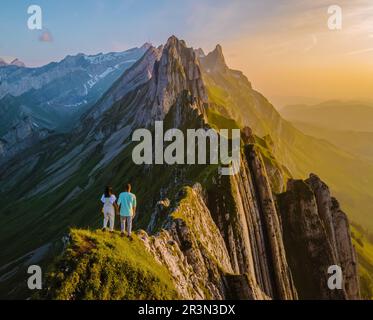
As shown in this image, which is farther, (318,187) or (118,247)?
(318,187)

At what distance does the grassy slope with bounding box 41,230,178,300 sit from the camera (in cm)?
2825

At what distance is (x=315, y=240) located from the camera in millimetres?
95938

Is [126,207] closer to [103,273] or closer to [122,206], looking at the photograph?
[122,206]

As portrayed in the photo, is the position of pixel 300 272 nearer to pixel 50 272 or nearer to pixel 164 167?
pixel 164 167

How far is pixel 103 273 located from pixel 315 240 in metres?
74.0

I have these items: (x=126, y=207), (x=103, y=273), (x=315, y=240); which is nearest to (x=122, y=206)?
(x=126, y=207)

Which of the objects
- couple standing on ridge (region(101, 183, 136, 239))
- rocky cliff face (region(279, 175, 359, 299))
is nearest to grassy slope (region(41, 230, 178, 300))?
couple standing on ridge (region(101, 183, 136, 239))

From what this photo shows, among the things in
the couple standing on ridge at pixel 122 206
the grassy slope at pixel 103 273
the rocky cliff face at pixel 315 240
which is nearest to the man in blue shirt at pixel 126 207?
the couple standing on ridge at pixel 122 206

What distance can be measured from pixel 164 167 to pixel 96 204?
7163 cm

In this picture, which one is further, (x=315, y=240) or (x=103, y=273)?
(x=315, y=240)

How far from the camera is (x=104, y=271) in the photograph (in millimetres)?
30125

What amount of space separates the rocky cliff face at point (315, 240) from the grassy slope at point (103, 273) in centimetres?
6526
